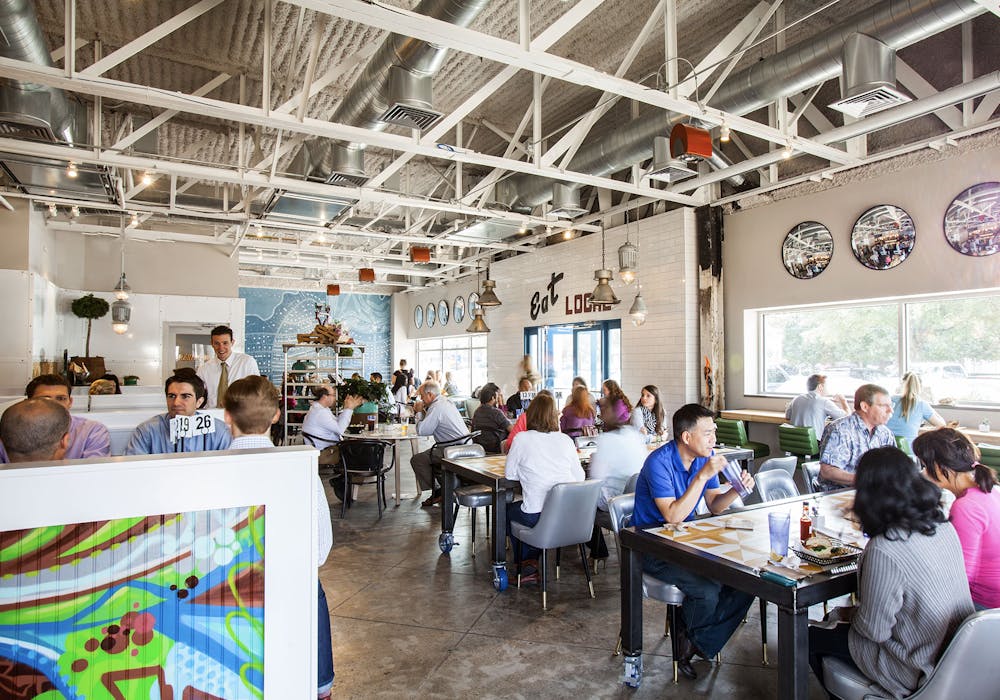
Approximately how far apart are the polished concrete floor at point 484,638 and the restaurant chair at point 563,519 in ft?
1.25

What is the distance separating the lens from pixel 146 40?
4.65m

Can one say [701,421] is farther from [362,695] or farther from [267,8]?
[267,8]

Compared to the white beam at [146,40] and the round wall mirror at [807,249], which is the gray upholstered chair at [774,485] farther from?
the white beam at [146,40]

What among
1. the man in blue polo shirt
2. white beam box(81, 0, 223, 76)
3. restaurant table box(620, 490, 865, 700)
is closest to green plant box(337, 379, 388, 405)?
white beam box(81, 0, 223, 76)

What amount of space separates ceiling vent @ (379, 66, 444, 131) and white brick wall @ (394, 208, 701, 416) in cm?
508

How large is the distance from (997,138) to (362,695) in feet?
23.4

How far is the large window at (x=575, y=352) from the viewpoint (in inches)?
403

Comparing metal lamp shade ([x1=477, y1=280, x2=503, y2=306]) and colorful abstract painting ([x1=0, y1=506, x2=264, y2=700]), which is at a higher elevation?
metal lamp shade ([x1=477, y1=280, x2=503, y2=306])

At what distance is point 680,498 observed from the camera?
3.23 m

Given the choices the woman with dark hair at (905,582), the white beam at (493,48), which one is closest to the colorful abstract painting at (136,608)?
the woman with dark hair at (905,582)

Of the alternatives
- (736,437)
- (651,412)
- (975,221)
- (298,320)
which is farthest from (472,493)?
(298,320)

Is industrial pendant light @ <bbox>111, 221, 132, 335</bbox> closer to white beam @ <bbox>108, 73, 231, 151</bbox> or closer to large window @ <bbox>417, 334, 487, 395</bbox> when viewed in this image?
white beam @ <bbox>108, 73, 231, 151</bbox>

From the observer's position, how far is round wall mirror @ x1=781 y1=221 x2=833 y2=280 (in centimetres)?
737

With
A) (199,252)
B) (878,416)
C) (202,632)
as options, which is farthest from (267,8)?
(199,252)
